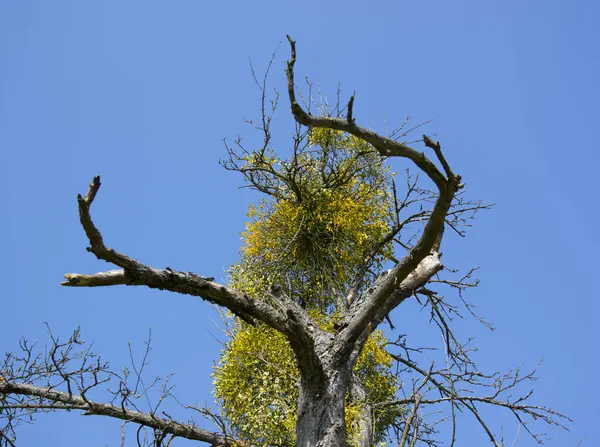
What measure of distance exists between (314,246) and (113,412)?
2.50 meters

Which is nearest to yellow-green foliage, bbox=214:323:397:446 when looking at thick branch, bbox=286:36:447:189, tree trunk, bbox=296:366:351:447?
tree trunk, bbox=296:366:351:447

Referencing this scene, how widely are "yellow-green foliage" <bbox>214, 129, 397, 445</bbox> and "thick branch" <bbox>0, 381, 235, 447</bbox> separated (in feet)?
0.98

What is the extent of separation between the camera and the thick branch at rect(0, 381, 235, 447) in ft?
18.0

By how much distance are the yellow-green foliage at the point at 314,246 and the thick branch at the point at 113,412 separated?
0.98 ft

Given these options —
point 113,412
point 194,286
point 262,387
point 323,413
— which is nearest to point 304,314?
point 323,413

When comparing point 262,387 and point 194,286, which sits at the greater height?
point 262,387

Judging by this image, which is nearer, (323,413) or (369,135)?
(369,135)

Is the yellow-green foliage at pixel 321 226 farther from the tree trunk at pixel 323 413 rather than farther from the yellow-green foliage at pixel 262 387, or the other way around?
the tree trunk at pixel 323 413

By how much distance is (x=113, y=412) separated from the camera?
593 centimetres

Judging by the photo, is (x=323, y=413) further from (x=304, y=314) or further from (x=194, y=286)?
(x=194, y=286)

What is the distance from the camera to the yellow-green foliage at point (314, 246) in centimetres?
641

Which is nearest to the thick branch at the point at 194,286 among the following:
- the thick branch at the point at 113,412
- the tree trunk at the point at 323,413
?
the tree trunk at the point at 323,413

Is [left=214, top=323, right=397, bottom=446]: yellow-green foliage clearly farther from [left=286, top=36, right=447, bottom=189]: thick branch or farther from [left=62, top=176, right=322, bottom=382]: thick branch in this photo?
[left=286, top=36, right=447, bottom=189]: thick branch

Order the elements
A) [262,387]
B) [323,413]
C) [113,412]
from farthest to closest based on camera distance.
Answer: [262,387], [113,412], [323,413]
